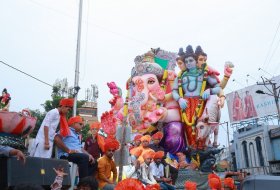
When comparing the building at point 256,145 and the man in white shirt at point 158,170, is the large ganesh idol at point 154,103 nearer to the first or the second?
the man in white shirt at point 158,170

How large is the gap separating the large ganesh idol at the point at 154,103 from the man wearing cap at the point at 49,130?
9036mm

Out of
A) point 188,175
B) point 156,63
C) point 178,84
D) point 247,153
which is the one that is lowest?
point 188,175

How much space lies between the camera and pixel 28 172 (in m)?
3.45

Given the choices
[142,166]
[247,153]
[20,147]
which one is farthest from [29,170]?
[247,153]

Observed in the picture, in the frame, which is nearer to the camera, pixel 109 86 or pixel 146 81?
pixel 146 81

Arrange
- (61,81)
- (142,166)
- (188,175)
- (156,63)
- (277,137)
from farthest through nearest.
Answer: (277,137) → (61,81) → (156,63) → (188,175) → (142,166)

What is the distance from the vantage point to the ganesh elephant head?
14211mm

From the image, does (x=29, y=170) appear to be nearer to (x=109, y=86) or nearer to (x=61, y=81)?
(x=109, y=86)

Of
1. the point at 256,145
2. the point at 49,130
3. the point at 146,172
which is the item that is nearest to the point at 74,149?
the point at 49,130

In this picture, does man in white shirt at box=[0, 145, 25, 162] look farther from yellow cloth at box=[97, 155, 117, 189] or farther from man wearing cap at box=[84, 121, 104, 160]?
man wearing cap at box=[84, 121, 104, 160]

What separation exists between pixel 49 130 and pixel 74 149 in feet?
1.69

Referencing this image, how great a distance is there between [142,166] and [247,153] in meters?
22.7

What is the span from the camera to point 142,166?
7.50 metres

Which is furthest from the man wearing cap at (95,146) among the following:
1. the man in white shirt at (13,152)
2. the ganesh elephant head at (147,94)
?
the ganesh elephant head at (147,94)
